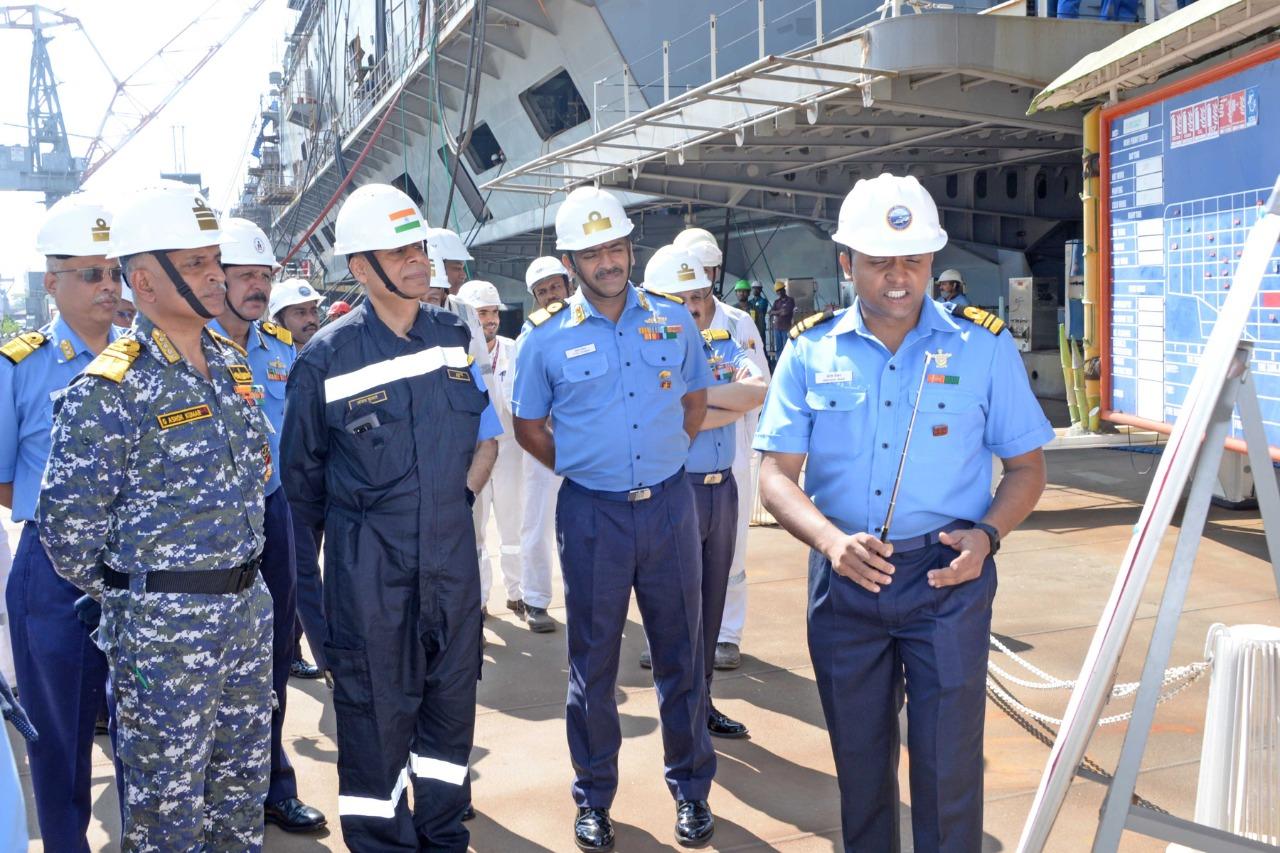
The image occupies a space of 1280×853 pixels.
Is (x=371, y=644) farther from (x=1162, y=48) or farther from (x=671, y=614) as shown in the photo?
(x=1162, y=48)

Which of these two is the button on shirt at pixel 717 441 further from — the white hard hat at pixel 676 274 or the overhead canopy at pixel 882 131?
the overhead canopy at pixel 882 131

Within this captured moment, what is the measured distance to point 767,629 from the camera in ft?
20.4

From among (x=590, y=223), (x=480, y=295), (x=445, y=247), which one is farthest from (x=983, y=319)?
(x=480, y=295)

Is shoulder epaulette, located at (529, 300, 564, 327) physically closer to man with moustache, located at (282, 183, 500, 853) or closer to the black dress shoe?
man with moustache, located at (282, 183, 500, 853)

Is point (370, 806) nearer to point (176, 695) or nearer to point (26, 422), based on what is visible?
point (176, 695)

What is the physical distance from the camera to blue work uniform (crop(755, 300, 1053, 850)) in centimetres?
284

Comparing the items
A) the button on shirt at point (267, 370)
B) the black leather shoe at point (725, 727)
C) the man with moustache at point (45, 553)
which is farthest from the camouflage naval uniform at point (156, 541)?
the black leather shoe at point (725, 727)

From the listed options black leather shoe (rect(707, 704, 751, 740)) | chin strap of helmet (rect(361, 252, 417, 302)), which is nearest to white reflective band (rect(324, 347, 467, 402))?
chin strap of helmet (rect(361, 252, 417, 302))

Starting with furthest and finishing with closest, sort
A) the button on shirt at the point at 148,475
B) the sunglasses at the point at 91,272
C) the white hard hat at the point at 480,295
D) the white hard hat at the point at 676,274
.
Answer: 1. the white hard hat at the point at 480,295
2. the white hard hat at the point at 676,274
3. the sunglasses at the point at 91,272
4. the button on shirt at the point at 148,475

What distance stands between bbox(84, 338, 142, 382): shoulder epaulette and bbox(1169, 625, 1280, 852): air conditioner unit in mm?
2991

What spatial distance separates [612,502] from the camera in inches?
150

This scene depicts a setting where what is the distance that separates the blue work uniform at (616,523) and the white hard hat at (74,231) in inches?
57.7

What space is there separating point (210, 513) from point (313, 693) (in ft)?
9.71

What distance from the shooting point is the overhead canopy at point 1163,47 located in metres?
6.01
